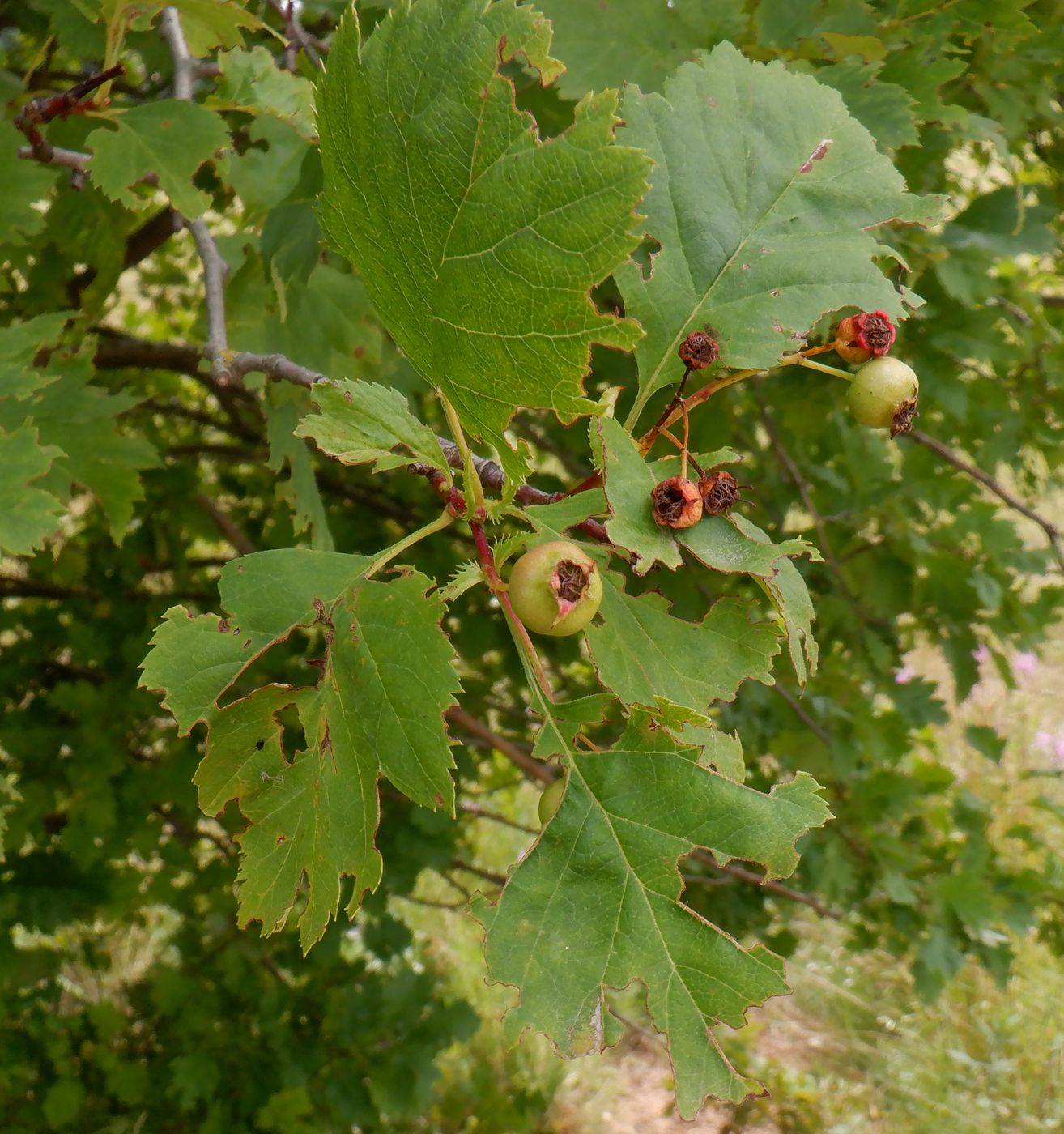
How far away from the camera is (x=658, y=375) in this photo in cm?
119

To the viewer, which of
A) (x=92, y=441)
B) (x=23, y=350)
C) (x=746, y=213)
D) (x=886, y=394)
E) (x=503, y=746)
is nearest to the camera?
(x=886, y=394)

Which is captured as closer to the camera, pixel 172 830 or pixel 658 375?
pixel 658 375

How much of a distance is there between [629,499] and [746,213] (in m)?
0.42

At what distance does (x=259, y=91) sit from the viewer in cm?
176

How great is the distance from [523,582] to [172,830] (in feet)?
8.37

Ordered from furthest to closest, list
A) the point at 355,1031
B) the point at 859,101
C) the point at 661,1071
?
the point at 661,1071 < the point at 355,1031 < the point at 859,101

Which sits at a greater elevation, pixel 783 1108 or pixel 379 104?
pixel 379 104

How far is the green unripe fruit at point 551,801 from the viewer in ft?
3.45

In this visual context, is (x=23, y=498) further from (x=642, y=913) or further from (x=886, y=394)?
(x=886, y=394)

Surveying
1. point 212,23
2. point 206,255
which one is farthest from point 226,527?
point 212,23

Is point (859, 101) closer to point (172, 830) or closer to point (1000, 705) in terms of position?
point (172, 830)

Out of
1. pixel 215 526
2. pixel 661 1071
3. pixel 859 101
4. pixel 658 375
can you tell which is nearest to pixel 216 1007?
pixel 215 526

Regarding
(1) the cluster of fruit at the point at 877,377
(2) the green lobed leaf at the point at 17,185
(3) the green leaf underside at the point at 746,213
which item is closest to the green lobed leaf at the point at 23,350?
(2) the green lobed leaf at the point at 17,185

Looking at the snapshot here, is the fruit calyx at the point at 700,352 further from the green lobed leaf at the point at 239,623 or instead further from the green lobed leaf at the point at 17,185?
the green lobed leaf at the point at 17,185
